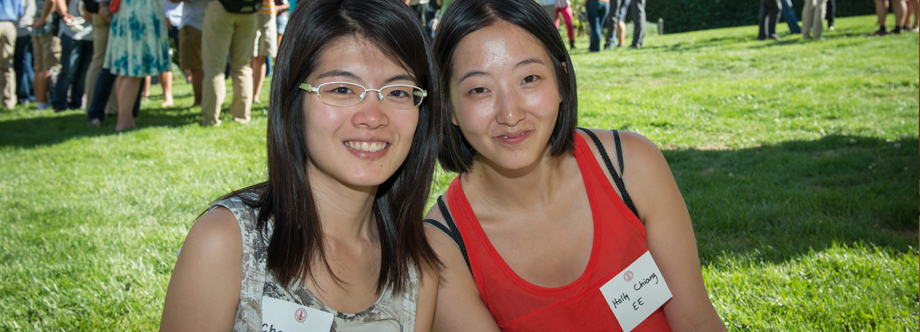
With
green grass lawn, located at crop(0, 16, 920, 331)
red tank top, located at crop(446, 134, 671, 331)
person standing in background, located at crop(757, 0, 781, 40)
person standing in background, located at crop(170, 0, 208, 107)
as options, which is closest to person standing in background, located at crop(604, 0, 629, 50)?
person standing in background, located at crop(757, 0, 781, 40)

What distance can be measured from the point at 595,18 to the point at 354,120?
457 inches

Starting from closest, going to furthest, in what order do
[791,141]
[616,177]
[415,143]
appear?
[415,143] < [616,177] < [791,141]

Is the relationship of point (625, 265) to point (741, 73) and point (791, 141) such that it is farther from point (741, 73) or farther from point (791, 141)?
point (741, 73)

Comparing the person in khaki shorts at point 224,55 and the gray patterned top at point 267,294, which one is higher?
the person in khaki shorts at point 224,55

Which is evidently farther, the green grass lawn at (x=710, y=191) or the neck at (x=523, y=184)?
the green grass lawn at (x=710, y=191)

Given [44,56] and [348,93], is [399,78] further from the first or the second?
[44,56]

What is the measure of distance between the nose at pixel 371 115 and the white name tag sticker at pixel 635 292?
87 cm

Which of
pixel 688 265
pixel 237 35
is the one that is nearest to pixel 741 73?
pixel 237 35

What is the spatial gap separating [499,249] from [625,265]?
0.40 metres

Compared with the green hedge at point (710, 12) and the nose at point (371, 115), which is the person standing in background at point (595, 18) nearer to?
the nose at point (371, 115)

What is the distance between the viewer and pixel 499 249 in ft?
6.30

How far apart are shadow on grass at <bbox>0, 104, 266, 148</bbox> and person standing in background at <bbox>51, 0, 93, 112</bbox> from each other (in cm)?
52

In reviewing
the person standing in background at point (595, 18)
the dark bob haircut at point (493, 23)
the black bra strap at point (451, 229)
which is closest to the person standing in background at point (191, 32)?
the dark bob haircut at point (493, 23)

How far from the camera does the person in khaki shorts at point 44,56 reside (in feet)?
29.1
